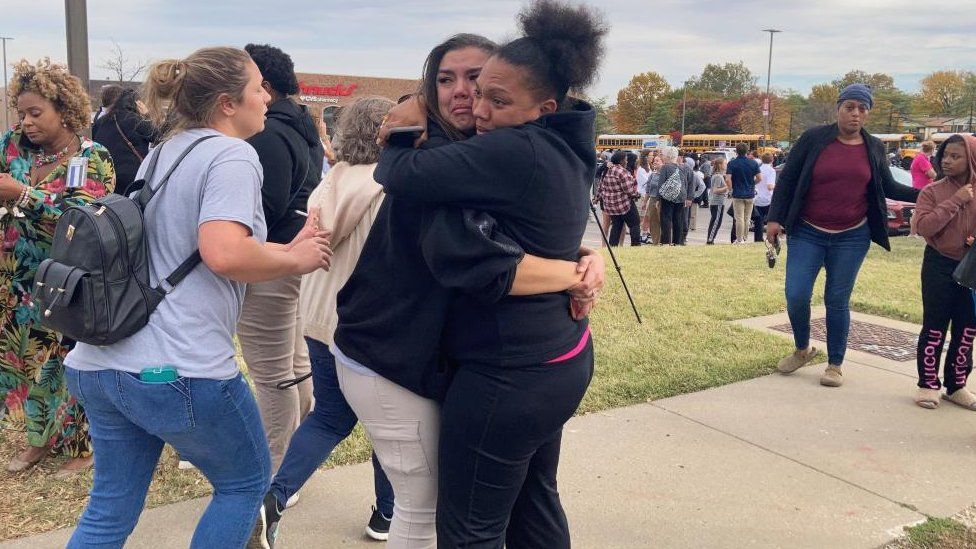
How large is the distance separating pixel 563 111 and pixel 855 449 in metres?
3.16

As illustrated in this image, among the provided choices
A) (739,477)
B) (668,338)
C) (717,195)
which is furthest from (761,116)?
(739,477)

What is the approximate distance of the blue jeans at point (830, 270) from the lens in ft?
16.7

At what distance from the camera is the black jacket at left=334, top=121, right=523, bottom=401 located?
5.88ft

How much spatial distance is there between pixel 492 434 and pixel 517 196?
0.58 m

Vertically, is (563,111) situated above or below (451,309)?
above

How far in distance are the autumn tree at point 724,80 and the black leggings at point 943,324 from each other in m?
110

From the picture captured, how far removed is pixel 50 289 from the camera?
2023 millimetres

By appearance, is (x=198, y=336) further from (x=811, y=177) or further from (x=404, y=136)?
(x=811, y=177)

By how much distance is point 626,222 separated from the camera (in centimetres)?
1400

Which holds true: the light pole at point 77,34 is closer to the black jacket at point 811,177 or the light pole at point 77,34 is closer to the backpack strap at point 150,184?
the backpack strap at point 150,184

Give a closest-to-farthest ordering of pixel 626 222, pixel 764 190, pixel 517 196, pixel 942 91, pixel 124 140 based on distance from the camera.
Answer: pixel 517 196, pixel 124 140, pixel 626 222, pixel 764 190, pixel 942 91

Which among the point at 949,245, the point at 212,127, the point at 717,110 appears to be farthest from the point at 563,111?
the point at 717,110

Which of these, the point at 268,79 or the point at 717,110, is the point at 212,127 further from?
the point at 717,110

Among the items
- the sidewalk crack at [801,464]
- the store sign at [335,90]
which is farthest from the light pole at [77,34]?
the store sign at [335,90]
